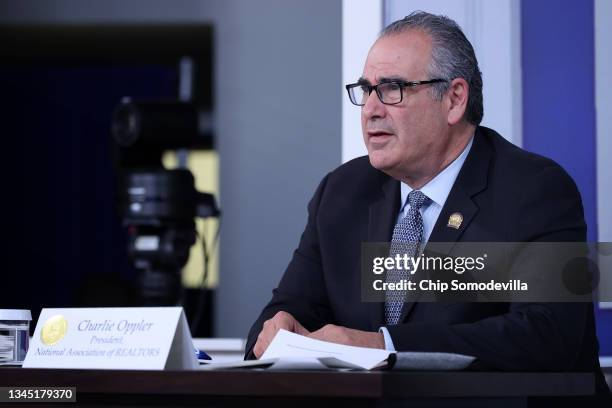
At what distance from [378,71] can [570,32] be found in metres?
0.92

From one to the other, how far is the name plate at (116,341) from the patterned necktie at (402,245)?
2.24ft

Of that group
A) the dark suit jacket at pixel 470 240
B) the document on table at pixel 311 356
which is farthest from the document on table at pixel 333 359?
the dark suit jacket at pixel 470 240

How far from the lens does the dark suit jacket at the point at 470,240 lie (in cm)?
173

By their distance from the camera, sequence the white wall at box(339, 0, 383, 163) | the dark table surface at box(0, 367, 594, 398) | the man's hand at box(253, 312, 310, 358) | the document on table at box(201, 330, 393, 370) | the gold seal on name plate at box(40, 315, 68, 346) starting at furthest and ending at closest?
the white wall at box(339, 0, 383, 163), the man's hand at box(253, 312, 310, 358), the gold seal on name plate at box(40, 315, 68, 346), the document on table at box(201, 330, 393, 370), the dark table surface at box(0, 367, 594, 398)

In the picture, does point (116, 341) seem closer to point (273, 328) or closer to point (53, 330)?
point (53, 330)

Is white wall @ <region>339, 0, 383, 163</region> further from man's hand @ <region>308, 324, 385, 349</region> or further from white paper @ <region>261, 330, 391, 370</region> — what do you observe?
white paper @ <region>261, 330, 391, 370</region>

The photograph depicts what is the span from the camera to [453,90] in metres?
2.21

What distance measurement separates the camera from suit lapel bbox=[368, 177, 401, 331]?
6.80 ft

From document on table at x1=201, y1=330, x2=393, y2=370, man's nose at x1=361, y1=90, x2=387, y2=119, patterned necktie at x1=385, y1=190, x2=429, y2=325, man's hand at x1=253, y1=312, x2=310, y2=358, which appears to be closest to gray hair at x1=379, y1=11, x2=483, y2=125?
man's nose at x1=361, y1=90, x2=387, y2=119

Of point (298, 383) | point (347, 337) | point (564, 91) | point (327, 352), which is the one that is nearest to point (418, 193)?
point (347, 337)

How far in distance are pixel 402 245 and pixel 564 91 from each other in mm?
989

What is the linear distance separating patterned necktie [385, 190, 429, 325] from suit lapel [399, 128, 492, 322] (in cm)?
4

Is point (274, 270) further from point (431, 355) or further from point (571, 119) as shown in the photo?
point (431, 355)

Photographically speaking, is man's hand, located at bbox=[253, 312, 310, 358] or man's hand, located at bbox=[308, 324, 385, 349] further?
man's hand, located at bbox=[253, 312, 310, 358]
